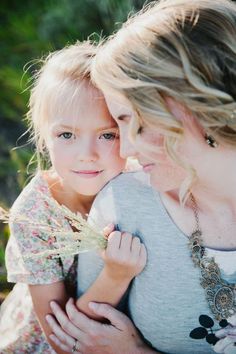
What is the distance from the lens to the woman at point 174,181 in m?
2.13

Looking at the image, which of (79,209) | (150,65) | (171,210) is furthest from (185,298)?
(150,65)

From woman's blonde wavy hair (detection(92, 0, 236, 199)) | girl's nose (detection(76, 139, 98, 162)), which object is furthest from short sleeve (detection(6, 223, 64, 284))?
woman's blonde wavy hair (detection(92, 0, 236, 199))

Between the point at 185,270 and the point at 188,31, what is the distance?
0.81m

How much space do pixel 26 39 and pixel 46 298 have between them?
3422mm

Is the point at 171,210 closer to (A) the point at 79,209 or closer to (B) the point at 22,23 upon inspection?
(A) the point at 79,209

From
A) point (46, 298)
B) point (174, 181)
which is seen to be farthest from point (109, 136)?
point (46, 298)

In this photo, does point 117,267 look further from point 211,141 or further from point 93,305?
point 211,141

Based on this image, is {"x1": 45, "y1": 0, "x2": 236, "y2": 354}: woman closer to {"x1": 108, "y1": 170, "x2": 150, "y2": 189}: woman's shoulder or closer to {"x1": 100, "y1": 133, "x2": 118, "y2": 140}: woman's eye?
{"x1": 108, "y1": 170, "x2": 150, "y2": 189}: woman's shoulder

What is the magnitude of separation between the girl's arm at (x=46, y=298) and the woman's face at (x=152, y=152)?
0.67 m

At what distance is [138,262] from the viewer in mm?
2449

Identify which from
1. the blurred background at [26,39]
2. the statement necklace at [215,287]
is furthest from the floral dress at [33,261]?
the blurred background at [26,39]

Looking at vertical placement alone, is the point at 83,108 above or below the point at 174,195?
above

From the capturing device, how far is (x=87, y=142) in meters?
2.64

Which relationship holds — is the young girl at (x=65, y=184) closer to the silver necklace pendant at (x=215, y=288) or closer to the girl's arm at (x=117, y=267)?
the girl's arm at (x=117, y=267)
